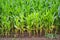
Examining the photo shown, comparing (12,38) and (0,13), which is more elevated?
(0,13)

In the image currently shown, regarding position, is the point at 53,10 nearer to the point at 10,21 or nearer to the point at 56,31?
the point at 56,31

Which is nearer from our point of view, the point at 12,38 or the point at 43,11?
the point at 12,38

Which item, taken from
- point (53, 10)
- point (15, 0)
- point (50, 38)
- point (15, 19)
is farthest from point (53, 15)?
point (15, 0)

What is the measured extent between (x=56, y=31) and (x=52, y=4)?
57 centimetres

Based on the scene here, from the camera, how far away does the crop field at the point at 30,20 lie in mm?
3607

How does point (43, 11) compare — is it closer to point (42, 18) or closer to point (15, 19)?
point (42, 18)

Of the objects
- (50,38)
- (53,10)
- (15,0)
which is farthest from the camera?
(15,0)

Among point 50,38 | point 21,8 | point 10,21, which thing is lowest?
point 50,38

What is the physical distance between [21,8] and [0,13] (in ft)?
1.39

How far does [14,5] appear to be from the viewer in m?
4.03

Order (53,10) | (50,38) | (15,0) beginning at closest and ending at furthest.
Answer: (50,38) < (53,10) < (15,0)

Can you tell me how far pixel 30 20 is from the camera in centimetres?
360

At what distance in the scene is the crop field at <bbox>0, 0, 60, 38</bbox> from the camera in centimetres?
361

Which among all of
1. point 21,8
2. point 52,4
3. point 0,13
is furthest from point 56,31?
point 0,13
